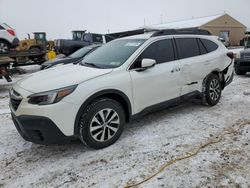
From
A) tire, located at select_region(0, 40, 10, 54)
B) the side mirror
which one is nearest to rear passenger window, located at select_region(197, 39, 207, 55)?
the side mirror

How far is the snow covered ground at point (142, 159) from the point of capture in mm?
2820

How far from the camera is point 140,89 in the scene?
151 inches

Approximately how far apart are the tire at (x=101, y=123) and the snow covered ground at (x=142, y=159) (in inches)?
6.2

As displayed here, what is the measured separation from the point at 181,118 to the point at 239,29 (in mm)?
42198

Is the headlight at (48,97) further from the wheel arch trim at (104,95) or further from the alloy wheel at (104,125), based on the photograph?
the alloy wheel at (104,125)

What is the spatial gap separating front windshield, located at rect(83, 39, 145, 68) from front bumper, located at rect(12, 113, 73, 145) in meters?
1.33

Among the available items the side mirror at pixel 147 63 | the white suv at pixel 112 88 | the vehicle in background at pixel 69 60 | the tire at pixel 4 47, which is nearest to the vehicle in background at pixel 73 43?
the tire at pixel 4 47

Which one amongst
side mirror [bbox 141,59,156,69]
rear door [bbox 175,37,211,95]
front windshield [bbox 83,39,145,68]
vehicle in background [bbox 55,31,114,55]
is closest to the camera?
side mirror [bbox 141,59,156,69]

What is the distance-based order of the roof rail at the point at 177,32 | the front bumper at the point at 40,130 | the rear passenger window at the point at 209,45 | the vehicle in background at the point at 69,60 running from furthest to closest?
1. the vehicle in background at the point at 69,60
2. the rear passenger window at the point at 209,45
3. the roof rail at the point at 177,32
4. the front bumper at the point at 40,130

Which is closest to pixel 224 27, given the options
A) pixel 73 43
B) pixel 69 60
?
pixel 73 43

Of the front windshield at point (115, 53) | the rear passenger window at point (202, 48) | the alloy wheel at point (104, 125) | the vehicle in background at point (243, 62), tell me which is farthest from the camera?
the vehicle in background at point (243, 62)

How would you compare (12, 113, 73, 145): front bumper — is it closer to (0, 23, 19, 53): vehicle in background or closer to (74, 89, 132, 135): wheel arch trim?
(74, 89, 132, 135): wheel arch trim

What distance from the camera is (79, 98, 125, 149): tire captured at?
331 centimetres

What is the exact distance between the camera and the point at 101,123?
3467mm
